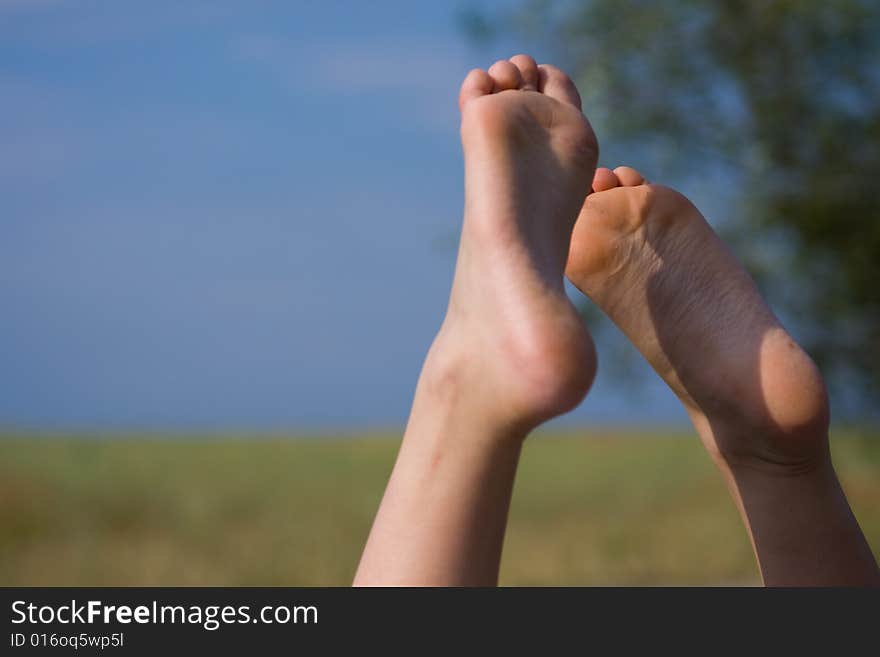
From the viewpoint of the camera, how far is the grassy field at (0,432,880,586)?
6145 mm

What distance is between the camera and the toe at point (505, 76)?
1830mm

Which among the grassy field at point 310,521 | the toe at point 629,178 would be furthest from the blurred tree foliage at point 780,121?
the toe at point 629,178

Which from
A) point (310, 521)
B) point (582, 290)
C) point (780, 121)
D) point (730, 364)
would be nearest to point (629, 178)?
point (582, 290)

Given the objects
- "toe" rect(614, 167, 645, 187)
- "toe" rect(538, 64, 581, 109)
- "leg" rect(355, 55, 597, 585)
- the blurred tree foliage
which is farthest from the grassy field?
"leg" rect(355, 55, 597, 585)

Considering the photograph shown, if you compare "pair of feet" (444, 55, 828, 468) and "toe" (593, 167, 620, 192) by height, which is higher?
"toe" (593, 167, 620, 192)

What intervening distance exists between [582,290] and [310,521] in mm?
6426

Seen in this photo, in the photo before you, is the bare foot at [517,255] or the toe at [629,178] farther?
the toe at [629,178]

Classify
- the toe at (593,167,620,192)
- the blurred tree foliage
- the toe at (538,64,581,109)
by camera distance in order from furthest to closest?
the blurred tree foliage < the toe at (593,167,620,192) < the toe at (538,64,581,109)

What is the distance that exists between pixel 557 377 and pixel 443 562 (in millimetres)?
271

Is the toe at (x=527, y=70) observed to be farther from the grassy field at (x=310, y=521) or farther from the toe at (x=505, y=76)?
the grassy field at (x=310, y=521)

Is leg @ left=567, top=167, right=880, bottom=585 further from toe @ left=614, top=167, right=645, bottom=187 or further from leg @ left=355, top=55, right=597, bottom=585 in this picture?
leg @ left=355, top=55, right=597, bottom=585

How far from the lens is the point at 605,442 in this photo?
17750 millimetres
